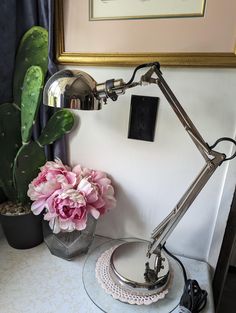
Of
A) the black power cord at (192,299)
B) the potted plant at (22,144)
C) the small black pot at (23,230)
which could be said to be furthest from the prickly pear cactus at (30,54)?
the black power cord at (192,299)

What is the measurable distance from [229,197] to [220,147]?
15 cm

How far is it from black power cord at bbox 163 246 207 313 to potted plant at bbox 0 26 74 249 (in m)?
0.49

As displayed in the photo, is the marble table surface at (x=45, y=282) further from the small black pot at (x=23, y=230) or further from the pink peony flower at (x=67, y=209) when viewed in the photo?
the pink peony flower at (x=67, y=209)

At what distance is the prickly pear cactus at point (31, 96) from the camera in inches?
24.7

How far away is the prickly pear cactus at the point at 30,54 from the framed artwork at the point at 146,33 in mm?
40

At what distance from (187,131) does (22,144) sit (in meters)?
0.50

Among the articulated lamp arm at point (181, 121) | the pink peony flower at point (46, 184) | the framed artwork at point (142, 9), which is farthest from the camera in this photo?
the pink peony flower at point (46, 184)

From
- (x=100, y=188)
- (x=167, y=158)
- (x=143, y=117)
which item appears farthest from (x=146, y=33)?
(x=100, y=188)

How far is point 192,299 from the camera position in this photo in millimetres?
594

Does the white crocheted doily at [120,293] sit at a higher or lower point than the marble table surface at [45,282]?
higher

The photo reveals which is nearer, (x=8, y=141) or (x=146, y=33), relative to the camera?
(x=146, y=33)

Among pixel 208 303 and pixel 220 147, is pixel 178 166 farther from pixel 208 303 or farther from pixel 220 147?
pixel 208 303

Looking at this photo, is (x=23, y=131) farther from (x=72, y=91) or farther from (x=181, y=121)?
(x=181, y=121)

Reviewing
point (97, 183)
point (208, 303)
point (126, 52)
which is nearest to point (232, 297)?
point (208, 303)
